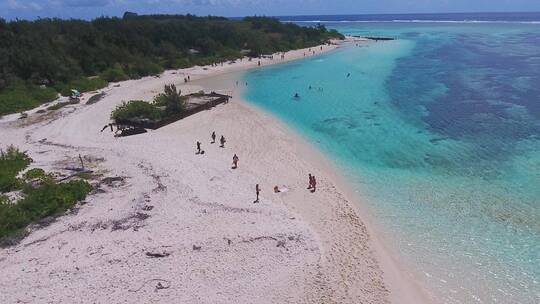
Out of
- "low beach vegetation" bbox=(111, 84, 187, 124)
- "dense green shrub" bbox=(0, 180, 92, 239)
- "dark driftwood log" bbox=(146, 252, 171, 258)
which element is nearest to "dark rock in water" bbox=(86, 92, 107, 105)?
"low beach vegetation" bbox=(111, 84, 187, 124)

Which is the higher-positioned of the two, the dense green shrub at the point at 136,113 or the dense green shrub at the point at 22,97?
the dense green shrub at the point at 22,97

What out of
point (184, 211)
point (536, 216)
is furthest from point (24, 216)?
point (536, 216)

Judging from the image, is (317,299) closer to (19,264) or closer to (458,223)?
(458,223)

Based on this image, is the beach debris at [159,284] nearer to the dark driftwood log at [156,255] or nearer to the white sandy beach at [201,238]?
the white sandy beach at [201,238]

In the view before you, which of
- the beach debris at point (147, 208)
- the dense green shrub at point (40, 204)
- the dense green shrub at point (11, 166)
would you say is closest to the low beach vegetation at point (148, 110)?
the dense green shrub at point (11, 166)

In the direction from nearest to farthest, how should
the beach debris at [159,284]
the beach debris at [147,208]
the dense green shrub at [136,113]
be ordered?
the beach debris at [159,284] < the beach debris at [147,208] < the dense green shrub at [136,113]

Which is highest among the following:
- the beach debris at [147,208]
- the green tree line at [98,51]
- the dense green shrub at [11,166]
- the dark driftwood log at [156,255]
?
the green tree line at [98,51]

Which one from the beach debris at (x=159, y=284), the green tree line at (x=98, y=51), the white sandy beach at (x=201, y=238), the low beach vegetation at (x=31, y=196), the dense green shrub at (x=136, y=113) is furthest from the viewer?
the green tree line at (x=98, y=51)
